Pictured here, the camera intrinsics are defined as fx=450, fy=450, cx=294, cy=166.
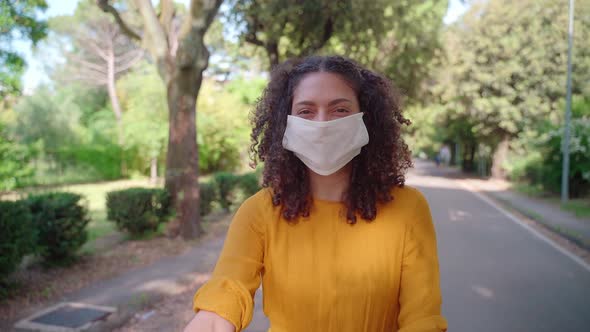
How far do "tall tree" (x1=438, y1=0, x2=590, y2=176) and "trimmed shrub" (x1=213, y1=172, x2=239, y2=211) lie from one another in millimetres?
14411

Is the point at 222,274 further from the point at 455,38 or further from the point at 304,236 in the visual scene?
the point at 455,38

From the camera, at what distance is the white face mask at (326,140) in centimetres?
174

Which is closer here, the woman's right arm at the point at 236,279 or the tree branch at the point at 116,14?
the woman's right arm at the point at 236,279

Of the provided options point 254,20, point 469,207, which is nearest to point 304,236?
point 254,20

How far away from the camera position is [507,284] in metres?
5.91

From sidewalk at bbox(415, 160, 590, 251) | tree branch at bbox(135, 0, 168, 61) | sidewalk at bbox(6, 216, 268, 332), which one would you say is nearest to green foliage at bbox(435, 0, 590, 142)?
sidewalk at bbox(415, 160, 590, 251)

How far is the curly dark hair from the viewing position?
1706 millimetres

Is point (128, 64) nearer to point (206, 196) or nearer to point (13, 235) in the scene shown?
point (206, 196)

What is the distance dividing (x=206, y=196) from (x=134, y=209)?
8.22 feet

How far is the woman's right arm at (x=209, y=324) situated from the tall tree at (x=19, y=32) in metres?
6.91

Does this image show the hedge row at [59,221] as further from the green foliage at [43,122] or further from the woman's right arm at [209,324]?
the green foliage at [43,122]

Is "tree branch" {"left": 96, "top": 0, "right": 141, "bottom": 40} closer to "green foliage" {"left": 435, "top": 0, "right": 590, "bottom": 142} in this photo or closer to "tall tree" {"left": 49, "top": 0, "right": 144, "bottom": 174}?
"green foliage" {"left": 435, "top": 0, "right": 590, "bottom": 142}

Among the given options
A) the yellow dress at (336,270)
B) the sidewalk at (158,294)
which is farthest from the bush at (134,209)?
the yellow dress at (336,270)

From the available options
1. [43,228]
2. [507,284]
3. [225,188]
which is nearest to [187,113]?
[43,228]
